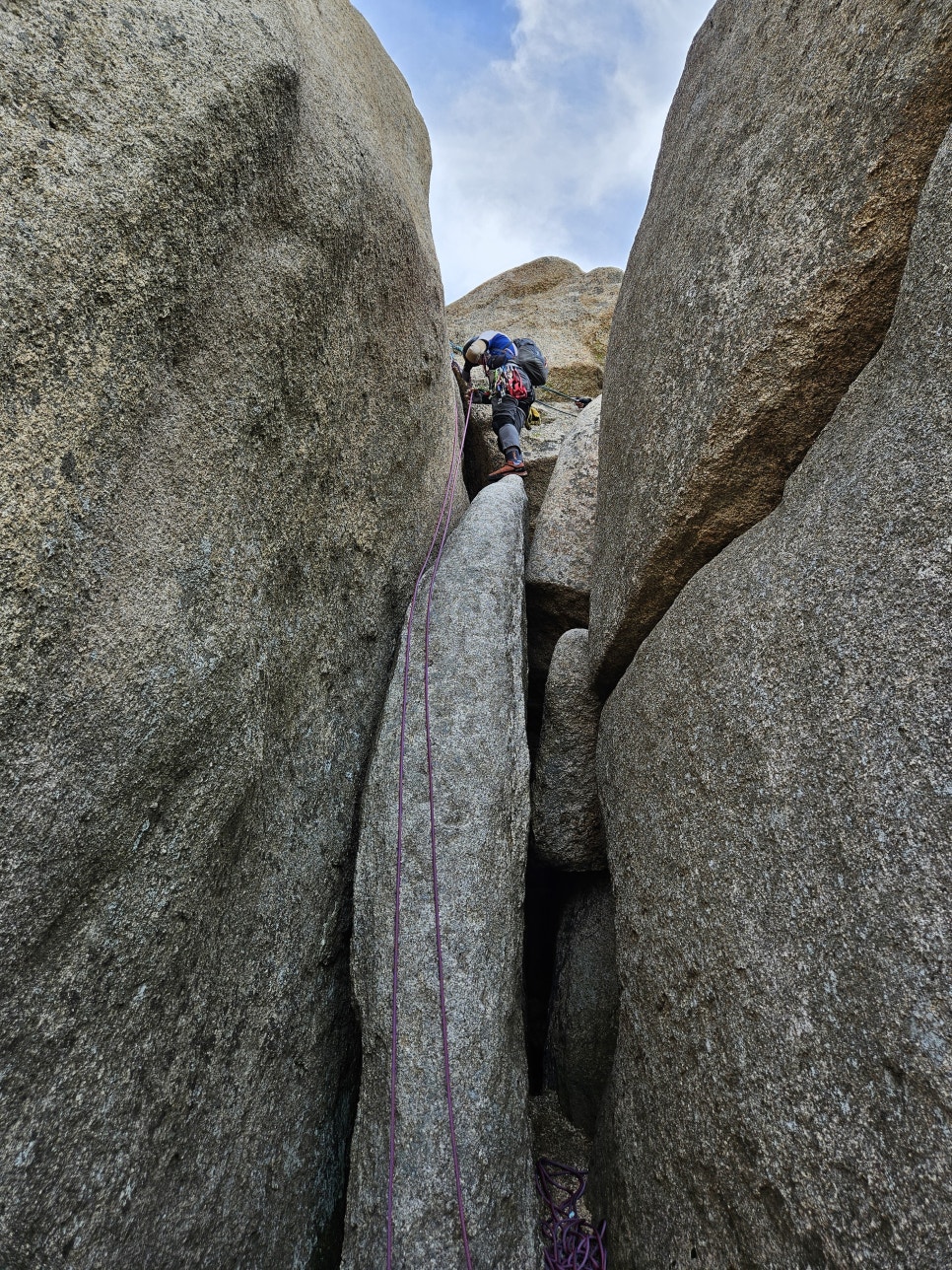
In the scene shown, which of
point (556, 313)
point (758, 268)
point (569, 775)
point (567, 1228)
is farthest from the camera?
point (556, 313)

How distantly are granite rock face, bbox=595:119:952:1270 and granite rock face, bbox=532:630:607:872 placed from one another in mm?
1215

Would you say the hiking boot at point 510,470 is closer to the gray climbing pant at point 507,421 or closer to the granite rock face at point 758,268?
the gray climbing pant at point 507,421

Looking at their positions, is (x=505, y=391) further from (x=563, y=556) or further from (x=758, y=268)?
(x=758, y=268)

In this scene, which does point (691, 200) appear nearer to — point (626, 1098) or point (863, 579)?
point (863, 579)

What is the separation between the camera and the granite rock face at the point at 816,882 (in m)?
1.84

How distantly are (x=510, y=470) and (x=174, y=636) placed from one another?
4.63 metres

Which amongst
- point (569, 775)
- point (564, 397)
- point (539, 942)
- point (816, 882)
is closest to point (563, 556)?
point (569, 775)

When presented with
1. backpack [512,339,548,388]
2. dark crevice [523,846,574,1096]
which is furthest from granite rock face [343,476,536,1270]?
backpack [512,339,548,388]

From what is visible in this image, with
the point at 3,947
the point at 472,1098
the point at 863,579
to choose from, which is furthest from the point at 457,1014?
the point at 863,579

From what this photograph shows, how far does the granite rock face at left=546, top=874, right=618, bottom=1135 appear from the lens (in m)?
3.72

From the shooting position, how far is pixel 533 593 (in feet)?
18.5

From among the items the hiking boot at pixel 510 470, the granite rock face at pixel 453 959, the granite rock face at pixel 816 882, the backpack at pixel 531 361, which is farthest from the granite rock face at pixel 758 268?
the backpack at pixel 531 361

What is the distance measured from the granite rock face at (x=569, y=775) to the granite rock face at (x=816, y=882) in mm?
1215

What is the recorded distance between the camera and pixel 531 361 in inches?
322
